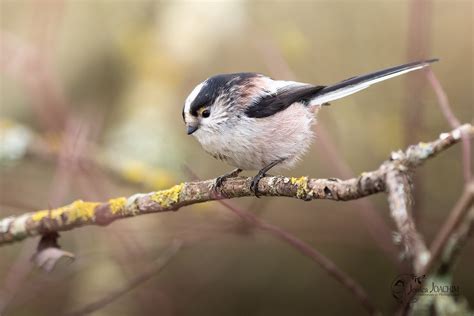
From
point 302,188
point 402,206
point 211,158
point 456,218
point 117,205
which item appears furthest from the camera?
point 211,158

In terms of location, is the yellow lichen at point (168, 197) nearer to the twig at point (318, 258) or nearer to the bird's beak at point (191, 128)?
the twig at point (318, 258)

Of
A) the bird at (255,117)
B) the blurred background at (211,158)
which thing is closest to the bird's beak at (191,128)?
the bird at (255,117)

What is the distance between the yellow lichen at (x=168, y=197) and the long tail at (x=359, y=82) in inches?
42.1

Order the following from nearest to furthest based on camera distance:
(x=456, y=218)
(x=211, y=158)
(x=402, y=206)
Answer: (x=402, y=206), (x=456, y=218), (x=211, y=158)

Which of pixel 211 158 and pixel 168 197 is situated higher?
pixel 168 197

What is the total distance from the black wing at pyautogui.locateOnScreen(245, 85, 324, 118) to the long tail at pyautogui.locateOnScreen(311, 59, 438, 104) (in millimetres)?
53

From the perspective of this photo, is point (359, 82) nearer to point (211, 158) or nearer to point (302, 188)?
point (302, 188)

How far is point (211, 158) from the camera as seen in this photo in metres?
5.32

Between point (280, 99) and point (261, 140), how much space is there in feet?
1.13

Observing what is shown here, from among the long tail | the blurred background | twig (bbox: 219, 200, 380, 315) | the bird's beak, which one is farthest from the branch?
the long tail

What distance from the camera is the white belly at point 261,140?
3467 mm

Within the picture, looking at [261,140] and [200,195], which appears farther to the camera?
[261,140]

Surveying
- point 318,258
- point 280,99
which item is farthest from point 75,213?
point 280,99

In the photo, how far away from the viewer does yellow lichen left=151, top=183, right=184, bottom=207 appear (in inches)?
114
